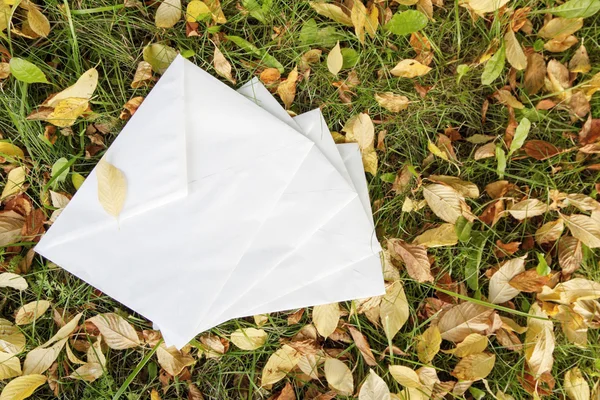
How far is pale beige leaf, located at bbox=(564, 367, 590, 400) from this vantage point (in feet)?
4.16

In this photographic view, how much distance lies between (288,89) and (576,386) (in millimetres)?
1137

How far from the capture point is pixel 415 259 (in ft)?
4.16

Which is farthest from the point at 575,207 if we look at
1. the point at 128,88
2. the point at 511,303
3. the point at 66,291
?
the point at 66,291

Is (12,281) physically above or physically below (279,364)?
above

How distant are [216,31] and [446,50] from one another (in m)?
0.66

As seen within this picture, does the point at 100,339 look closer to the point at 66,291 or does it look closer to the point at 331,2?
the point at 66,291

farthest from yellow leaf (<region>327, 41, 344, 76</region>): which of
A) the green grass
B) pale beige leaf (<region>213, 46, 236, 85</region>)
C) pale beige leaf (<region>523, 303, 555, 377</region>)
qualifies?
pale beige leaf (<region>523, 303, 555, 377</region>)

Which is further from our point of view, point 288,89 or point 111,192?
point 288,89

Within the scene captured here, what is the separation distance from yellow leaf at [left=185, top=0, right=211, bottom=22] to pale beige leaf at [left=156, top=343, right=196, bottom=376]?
90 cm

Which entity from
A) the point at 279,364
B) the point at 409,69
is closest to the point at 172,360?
the point at 279,364

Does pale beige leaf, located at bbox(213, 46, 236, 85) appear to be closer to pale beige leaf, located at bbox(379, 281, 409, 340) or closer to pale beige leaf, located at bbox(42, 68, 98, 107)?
pale beige leaf, located at bbox(42, 68, 98, 107)

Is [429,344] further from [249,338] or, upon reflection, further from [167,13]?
[167,13]

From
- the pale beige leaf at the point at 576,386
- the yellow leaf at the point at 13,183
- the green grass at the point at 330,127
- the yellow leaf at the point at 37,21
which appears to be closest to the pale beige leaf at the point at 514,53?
the green grass at the point at 330,127

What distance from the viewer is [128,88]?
4.33 ft
